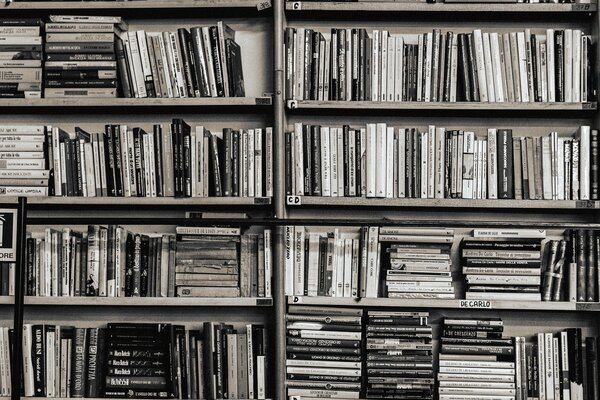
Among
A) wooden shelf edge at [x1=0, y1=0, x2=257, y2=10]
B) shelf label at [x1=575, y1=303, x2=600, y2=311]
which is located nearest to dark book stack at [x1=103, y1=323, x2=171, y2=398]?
wooden shelf edge at [x1=0, y1=0, x2=257, y2=10]

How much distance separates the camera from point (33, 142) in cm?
284

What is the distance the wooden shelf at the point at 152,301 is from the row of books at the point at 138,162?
40 centimetres

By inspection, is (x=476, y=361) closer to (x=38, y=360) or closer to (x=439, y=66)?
(x=439, y=66)

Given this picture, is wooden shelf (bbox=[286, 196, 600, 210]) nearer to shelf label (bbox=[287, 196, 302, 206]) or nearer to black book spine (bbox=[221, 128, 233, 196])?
shelf label (bbox=[287, 196, 302, 206])

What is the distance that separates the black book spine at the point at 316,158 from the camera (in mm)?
A: 2789

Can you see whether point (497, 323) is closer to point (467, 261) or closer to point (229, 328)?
point (467, 261)

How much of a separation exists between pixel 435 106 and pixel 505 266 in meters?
0.66

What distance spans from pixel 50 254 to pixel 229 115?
3.00 feet

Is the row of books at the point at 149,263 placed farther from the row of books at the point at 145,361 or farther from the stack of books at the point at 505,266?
the stack of books at the point at 505,266

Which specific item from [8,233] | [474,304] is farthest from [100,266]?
[474,304]

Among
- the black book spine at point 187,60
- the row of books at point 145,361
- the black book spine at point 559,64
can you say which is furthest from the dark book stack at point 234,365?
the black book spine at point 559,64

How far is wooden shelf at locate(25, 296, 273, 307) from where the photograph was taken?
107 inches

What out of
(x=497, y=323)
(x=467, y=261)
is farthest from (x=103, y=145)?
(x=497, y=323)

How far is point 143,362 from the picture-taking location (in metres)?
2.73
